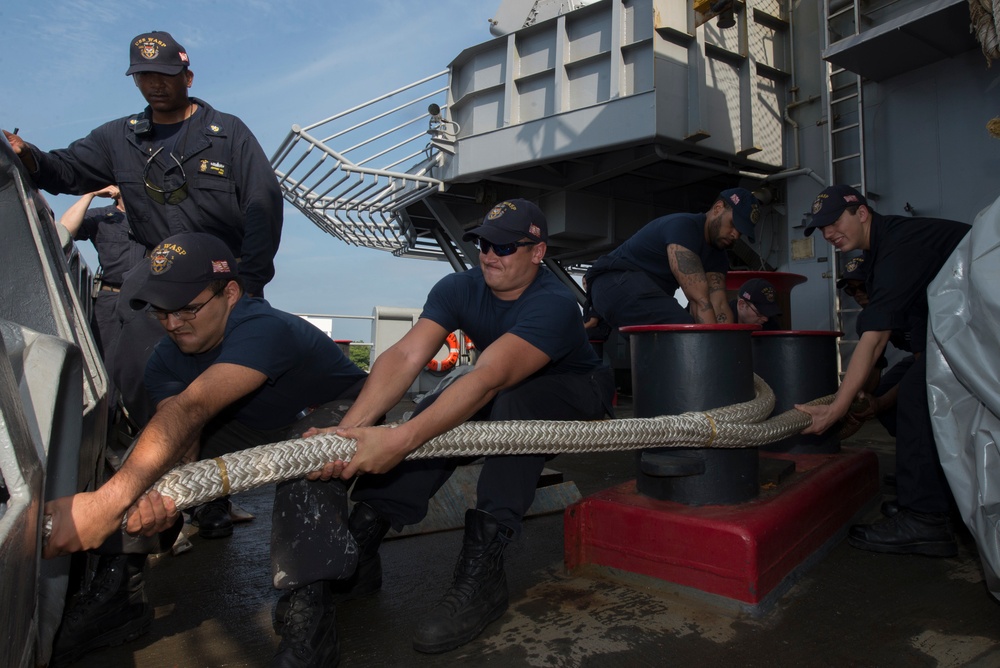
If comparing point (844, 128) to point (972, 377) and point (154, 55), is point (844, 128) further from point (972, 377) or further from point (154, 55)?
point (154, 55)

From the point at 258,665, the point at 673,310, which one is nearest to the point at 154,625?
the point at 258,665

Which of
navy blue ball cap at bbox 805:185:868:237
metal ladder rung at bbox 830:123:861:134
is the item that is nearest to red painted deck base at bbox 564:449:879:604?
navy blue ball cap at bbox 805:185:868:237

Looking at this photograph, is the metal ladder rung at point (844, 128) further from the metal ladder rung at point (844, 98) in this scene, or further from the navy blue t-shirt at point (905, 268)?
the navy blue t-shirt at point (905, 268)

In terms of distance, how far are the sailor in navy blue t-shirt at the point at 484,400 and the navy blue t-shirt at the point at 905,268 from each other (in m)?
1.00

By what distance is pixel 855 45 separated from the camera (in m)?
5.42

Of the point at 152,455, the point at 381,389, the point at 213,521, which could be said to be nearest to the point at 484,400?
the point at 381,389

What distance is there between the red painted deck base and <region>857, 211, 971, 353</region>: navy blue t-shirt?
1.99 feet

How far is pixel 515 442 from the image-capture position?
70.9 inches

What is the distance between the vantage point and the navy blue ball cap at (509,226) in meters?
2.05

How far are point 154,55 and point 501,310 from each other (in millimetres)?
1584

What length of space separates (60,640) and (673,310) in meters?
2.51

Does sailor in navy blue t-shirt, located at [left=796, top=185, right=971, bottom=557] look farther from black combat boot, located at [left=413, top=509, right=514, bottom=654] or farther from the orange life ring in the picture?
the orange life ring

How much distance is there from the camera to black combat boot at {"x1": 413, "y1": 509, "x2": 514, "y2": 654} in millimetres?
1638

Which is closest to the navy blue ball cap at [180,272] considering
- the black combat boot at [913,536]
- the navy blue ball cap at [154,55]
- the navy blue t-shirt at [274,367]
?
the navy blue t-shirt at [274,367]
